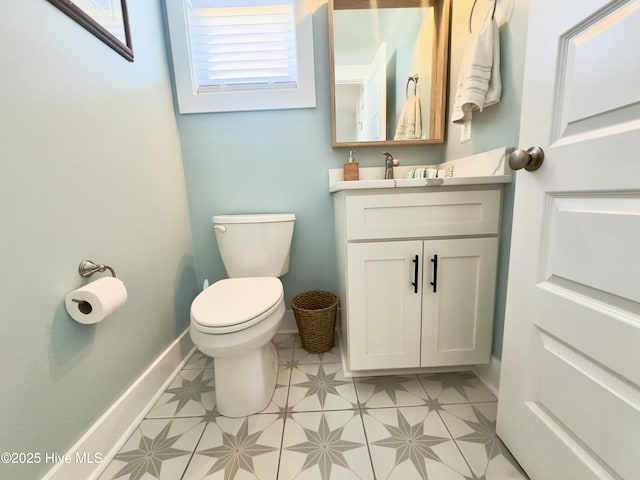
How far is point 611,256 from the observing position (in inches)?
20.9

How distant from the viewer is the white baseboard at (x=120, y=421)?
2.53 feet

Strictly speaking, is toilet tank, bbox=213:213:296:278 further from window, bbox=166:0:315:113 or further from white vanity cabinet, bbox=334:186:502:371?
window, bbox=166:0:315:113

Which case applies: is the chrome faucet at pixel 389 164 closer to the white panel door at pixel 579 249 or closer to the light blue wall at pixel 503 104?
the light blue wall at pixel 503 104

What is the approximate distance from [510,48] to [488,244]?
2.23 feet

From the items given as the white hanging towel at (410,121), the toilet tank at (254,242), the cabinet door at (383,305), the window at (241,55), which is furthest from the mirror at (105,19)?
the white hanging towel at (410,121)

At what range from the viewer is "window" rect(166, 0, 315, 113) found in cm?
136

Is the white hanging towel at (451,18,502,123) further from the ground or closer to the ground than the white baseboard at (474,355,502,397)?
further from the ground

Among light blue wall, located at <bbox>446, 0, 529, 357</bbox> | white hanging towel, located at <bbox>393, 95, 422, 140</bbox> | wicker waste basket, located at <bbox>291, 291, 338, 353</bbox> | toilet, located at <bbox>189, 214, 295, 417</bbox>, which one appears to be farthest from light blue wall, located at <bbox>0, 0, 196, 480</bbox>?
light blue wall, located at <bbox>446, 0, 529, 357</bbox>

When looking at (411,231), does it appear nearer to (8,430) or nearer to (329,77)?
(329,77)

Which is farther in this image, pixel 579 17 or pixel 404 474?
pixel 404 474

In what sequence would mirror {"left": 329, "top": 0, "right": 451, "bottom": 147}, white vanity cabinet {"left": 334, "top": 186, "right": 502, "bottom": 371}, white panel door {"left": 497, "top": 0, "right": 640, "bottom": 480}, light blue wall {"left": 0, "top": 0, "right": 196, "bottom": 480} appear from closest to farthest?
white panel door {"left": 497, "top": 0, "right": 640, "bottom": 480}, light blue wall {"left": 0, "top": 0, "right": 196, "bottom": 480}, white vanity cabinet {"left": 334, "top": 186, "right": 502, "bottom": 371}, mirror {"left": 329, "top": 0, "right": 451, "bottom": 147}

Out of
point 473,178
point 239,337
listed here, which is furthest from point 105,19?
point 473,178

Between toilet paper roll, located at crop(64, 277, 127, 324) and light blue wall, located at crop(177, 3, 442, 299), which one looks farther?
light blue wall, located at crop(177, 3, 442, 299)

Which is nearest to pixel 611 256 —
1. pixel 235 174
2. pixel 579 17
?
pixel 579 17
